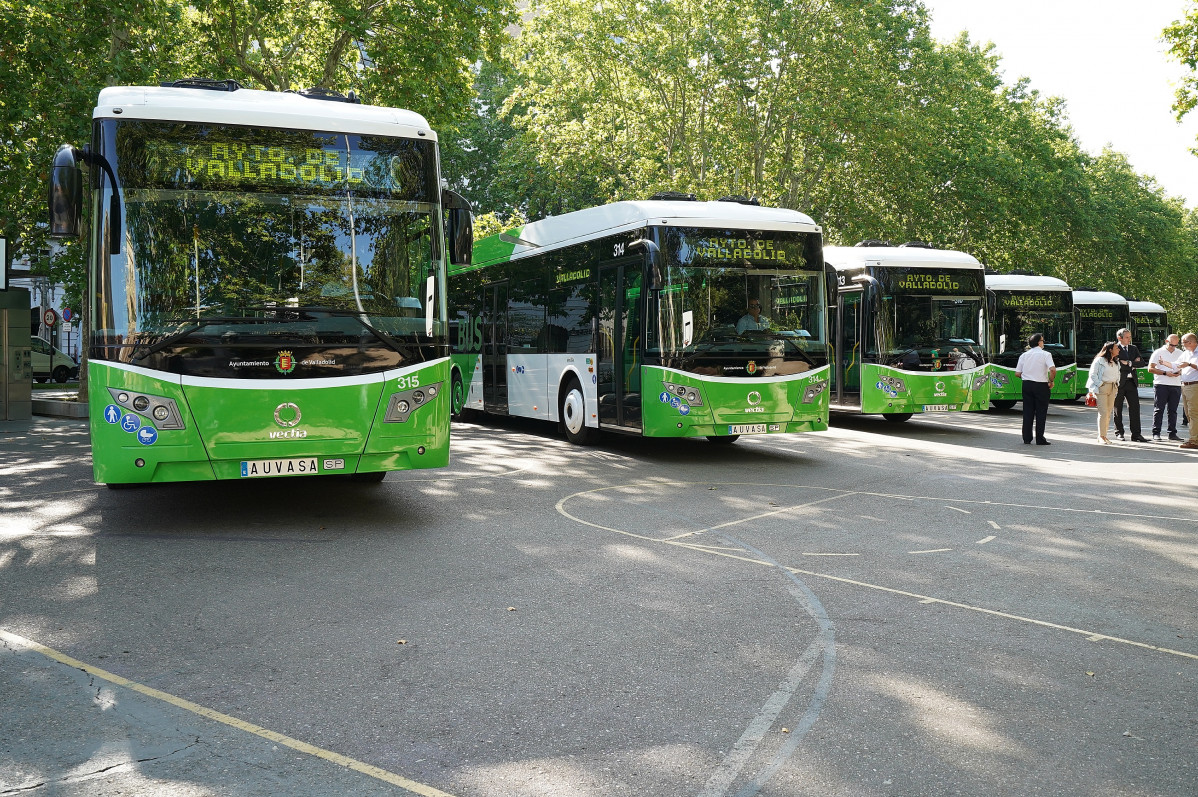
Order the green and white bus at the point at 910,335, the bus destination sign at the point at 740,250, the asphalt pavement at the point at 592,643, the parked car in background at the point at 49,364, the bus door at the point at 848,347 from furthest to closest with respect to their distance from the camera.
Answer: the parked car in background at the point at 49,364
the bus door at the point at 848,347
the green and white bus at the point at 910,335
the bus destination sign at the point at 740,250
the asphalt pavement at the point at 592,643

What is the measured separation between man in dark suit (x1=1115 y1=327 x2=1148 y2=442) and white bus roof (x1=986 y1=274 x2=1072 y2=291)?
6.17 m

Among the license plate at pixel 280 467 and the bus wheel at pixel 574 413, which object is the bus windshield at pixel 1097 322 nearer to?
the bus wheel at pixel 574 413

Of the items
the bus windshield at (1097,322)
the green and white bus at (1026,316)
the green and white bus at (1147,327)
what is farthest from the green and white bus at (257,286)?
the green and white bus at (1147,327)

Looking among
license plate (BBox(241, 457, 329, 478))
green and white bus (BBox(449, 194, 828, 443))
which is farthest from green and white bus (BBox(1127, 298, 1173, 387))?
license plate (BBox(241, 457, 329, 478))

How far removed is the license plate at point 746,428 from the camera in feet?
43.3

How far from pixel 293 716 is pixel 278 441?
4.12m

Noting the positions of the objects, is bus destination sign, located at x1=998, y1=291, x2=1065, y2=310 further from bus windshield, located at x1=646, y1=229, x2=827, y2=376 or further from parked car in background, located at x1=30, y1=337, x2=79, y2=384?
parked car in background, located at x1=30, y1=337, x2=79, y2=384

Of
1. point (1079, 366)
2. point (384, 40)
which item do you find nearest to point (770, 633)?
point (384, 40)

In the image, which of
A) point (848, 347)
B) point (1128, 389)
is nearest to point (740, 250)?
point (848, 347)

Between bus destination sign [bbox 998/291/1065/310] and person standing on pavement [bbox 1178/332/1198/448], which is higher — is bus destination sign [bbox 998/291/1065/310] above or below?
above

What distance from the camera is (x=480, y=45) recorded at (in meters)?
A: 24.0

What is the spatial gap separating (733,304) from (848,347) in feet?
19.9

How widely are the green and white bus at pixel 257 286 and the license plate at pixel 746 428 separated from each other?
5156 millimetres

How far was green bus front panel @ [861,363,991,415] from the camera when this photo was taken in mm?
18031
